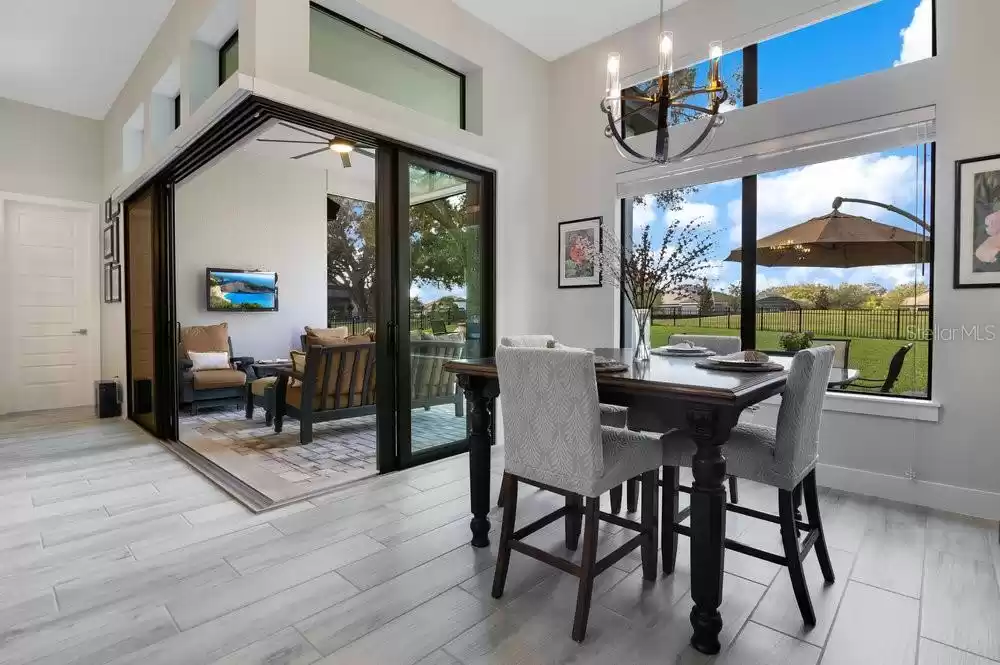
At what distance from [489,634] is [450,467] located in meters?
1.87

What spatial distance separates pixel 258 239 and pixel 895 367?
22.8 ft

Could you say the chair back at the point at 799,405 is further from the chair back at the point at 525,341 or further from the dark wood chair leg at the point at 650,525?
the chair back at the point at 525,341

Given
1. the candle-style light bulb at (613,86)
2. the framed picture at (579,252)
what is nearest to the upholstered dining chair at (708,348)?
the framed picture at (579,252)

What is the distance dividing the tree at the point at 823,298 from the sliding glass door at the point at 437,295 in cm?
230

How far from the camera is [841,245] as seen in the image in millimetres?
3199

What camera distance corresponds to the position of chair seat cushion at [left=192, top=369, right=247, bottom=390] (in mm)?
5453

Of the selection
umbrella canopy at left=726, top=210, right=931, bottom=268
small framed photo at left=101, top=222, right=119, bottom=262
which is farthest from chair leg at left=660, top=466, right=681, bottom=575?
small framed photo at left=101, top=222, right=119, bottom=262

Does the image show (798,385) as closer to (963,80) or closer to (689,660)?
(689,660)

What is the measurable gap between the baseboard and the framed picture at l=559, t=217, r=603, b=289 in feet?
6.93

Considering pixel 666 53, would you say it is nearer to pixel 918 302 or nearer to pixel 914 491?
pixel 918 302

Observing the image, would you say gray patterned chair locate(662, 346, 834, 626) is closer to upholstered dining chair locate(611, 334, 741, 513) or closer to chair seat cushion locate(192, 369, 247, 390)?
upholstered dining chair locate(611, 334, 741, 513)

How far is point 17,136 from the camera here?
5.27 m

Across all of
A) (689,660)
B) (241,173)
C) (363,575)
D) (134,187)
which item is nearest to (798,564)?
(689,660)

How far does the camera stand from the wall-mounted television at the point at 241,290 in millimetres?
6340
